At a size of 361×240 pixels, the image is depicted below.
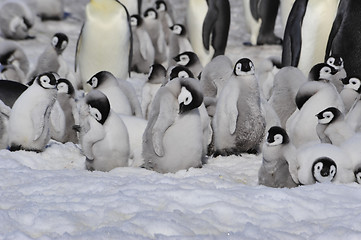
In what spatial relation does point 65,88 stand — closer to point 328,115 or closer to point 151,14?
point 328,115

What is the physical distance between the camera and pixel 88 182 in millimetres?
5102

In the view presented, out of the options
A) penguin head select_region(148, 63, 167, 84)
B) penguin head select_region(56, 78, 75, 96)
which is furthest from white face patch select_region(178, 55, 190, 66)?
penguin head select_region(56, 78, 75, 96)

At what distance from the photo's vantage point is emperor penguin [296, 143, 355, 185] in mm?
5293

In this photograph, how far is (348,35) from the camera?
29.1 feet

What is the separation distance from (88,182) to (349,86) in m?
3.23

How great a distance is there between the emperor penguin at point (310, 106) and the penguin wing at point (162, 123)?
1301 mm

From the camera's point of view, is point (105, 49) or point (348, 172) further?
point (105, 49)

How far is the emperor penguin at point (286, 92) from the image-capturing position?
740 cm

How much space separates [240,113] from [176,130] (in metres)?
0.90

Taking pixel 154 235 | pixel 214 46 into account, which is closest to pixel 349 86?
pixel 154 235

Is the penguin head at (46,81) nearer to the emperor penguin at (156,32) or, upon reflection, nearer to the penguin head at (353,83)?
the penguin head at (353,83)

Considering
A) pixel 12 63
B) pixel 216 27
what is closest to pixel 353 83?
pixel 12 63

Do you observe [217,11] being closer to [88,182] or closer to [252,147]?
[252,147]

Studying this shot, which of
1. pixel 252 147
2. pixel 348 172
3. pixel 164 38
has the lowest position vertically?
pixel 164 38
